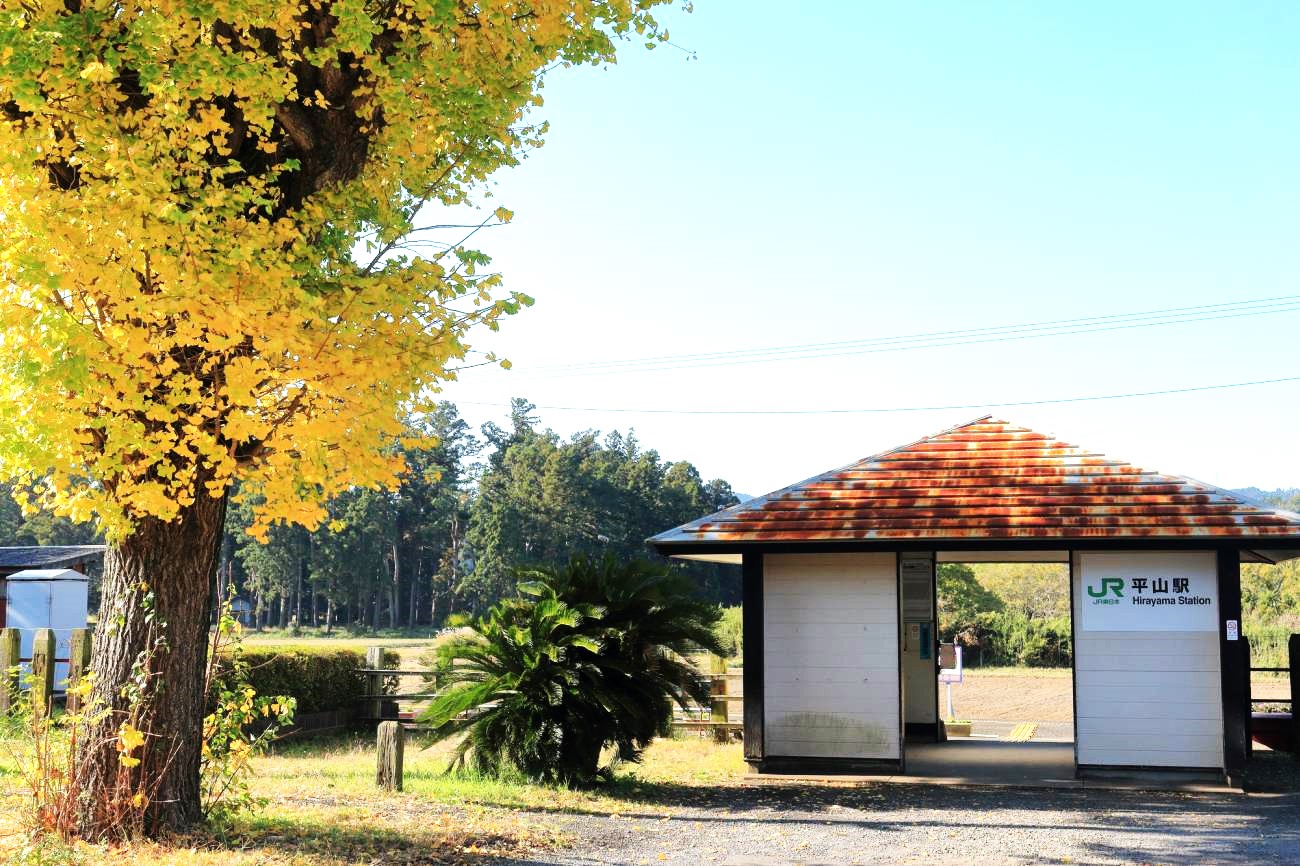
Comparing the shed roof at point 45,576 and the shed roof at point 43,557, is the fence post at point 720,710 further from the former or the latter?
the shed roof at point 43,557

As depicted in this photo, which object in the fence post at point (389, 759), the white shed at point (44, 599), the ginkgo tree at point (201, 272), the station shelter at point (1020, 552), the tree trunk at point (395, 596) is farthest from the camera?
the tree trunk at point (395, 596)

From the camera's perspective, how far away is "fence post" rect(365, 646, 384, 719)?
65.0ft

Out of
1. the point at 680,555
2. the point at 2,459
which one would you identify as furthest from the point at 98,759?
the point at 680,555

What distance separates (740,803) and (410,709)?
1126cm

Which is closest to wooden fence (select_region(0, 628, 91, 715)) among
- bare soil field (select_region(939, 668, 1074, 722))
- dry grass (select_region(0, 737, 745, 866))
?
dry grass (select_region(0, 737, 745, 866))

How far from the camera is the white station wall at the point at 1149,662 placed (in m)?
13.1

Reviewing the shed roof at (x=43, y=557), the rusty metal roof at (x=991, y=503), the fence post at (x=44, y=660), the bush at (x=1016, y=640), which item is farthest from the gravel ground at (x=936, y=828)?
the bush at (x=1016, y=640)

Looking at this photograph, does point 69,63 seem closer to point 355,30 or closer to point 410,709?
point 355,30

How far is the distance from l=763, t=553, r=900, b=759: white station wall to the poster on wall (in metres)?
2.13

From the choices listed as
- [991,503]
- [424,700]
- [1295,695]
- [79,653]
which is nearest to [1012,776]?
[991,503]

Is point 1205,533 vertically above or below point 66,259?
below

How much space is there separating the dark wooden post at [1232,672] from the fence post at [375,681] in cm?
1245

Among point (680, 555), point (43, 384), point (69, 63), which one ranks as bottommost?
point (680, 555)

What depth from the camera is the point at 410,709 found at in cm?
2189
